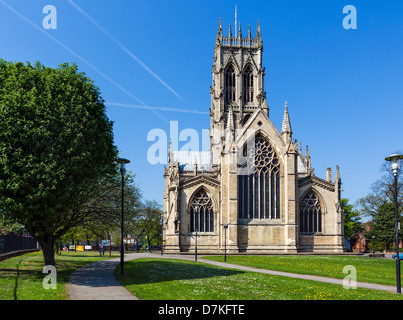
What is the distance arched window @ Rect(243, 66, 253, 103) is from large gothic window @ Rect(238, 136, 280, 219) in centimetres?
1533

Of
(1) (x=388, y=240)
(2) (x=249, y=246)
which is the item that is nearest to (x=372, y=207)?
(1) (x=388, y=240)

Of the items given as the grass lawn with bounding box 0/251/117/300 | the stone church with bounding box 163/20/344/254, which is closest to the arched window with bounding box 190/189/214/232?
the stone church with bounding box 163/20/344/254

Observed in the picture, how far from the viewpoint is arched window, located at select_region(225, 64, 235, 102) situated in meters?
65.1

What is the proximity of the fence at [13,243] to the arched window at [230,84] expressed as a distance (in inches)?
1429

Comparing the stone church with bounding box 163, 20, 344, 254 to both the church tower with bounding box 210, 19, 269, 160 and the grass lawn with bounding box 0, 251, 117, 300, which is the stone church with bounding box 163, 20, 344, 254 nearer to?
the church tower with bounding box 210, 19, 269, 160

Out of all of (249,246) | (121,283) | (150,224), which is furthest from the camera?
(150,224)

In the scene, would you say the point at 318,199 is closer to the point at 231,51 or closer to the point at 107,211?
the point at 231,51

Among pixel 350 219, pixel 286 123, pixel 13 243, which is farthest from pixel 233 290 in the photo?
pixel 350 219

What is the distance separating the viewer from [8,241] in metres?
36.3

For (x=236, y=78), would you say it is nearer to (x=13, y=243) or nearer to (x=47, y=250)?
(x=13, y=243)

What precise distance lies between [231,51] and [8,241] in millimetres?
44933

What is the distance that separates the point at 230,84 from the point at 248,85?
301cm

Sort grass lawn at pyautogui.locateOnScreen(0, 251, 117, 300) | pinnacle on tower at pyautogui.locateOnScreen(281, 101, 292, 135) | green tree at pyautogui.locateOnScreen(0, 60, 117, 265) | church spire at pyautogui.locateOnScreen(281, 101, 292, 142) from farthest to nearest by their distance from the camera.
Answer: pinnacle on tower at pyautogui.locateOnScreen(281, 101, 292, 135)
church spire at pyautogui.locateOnScreen(281, 101, 292, 142)
green tree at pyautogui.locateOnScreen(0, 60, 117, 265)
grass lawn at pyautogui.locateOnScreen(0, 251, 117, 300)
